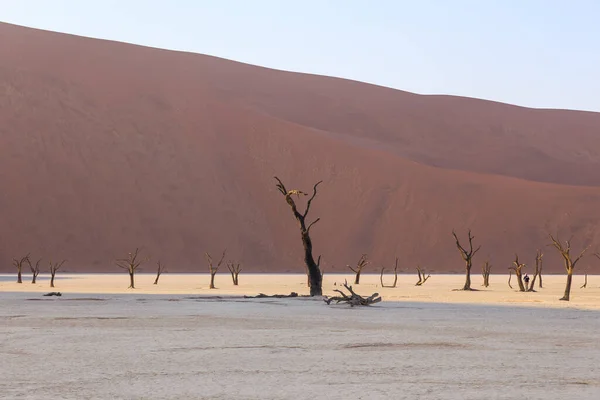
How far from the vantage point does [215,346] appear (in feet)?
45.4

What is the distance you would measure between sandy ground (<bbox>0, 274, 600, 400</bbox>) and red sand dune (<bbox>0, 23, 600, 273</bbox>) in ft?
205

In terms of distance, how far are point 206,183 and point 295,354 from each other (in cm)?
8119

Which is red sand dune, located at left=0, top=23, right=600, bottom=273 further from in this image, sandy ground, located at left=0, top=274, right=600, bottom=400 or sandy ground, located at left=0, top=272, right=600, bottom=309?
sandy ground, located at left=0, top=274, right=600, bottom=400

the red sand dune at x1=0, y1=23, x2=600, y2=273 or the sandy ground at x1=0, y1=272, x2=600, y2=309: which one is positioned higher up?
the red sand dune at x1=0, y1=23, x2=600, y2=273

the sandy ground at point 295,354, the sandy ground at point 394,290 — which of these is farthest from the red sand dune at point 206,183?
the sandy ground at point 295,354

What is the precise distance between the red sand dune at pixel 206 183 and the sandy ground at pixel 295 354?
205 feet

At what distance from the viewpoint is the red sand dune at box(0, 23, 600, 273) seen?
85.2m

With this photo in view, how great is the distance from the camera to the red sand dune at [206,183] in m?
85.2

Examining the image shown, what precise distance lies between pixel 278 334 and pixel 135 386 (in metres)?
6.46

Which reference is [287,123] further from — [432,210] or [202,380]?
[202,380]

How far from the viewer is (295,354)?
41.8 feet

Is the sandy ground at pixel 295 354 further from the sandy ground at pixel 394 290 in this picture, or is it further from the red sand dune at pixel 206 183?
the red sand dune at pixel 206 183

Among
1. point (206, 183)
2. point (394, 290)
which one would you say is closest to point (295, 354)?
point (394, 290)

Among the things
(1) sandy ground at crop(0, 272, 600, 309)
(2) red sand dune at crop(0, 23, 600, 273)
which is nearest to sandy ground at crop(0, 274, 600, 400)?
(1) sandy ground at crop(0, 272, 600, 309)
